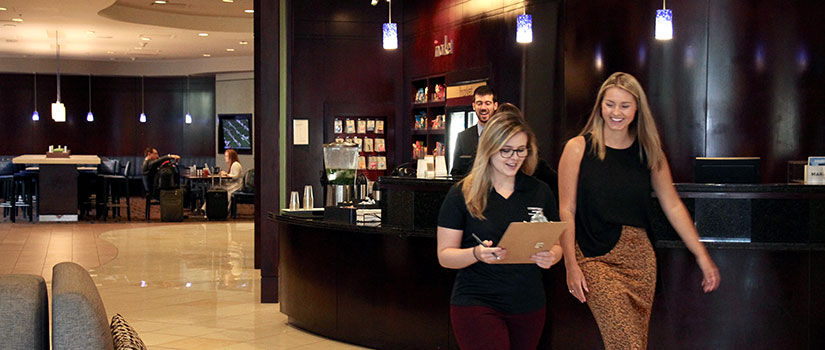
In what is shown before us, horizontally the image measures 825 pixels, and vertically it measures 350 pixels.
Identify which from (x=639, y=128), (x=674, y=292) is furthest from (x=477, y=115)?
(x=639, y=128)

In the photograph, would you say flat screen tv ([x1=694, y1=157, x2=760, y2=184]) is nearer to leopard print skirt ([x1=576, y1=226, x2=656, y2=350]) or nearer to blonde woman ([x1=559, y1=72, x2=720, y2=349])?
blonde woman ([x1=559, y1=72, x2=720, y2=349])

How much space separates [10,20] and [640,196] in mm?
14378

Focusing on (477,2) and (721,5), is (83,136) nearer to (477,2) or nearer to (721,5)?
(477,2)

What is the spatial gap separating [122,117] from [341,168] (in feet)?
61.7

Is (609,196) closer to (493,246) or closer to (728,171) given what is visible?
(493,246)

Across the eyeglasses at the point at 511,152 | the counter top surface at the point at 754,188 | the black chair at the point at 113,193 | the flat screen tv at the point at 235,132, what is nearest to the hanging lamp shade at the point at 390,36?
the counter top surface at the point at 754,188

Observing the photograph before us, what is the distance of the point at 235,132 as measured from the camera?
22719mm

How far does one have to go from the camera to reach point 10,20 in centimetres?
1527

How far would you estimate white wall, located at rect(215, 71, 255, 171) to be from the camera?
22328 mm

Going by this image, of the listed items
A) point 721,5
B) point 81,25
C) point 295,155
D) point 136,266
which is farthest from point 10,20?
point 721,5

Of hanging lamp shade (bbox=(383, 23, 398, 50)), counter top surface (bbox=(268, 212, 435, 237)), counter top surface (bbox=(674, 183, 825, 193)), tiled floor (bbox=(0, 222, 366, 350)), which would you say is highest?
hanging lamp shade (bbox=(383, 23, 398, 50))

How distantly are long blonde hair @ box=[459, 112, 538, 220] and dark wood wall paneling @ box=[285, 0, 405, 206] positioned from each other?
22.1ft

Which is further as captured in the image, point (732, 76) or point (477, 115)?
point (732, 76)

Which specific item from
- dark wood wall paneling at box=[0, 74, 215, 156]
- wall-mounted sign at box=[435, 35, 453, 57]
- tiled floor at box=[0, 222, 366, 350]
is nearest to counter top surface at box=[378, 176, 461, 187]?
tiled floor at box=[0, 222, 366, 350]
